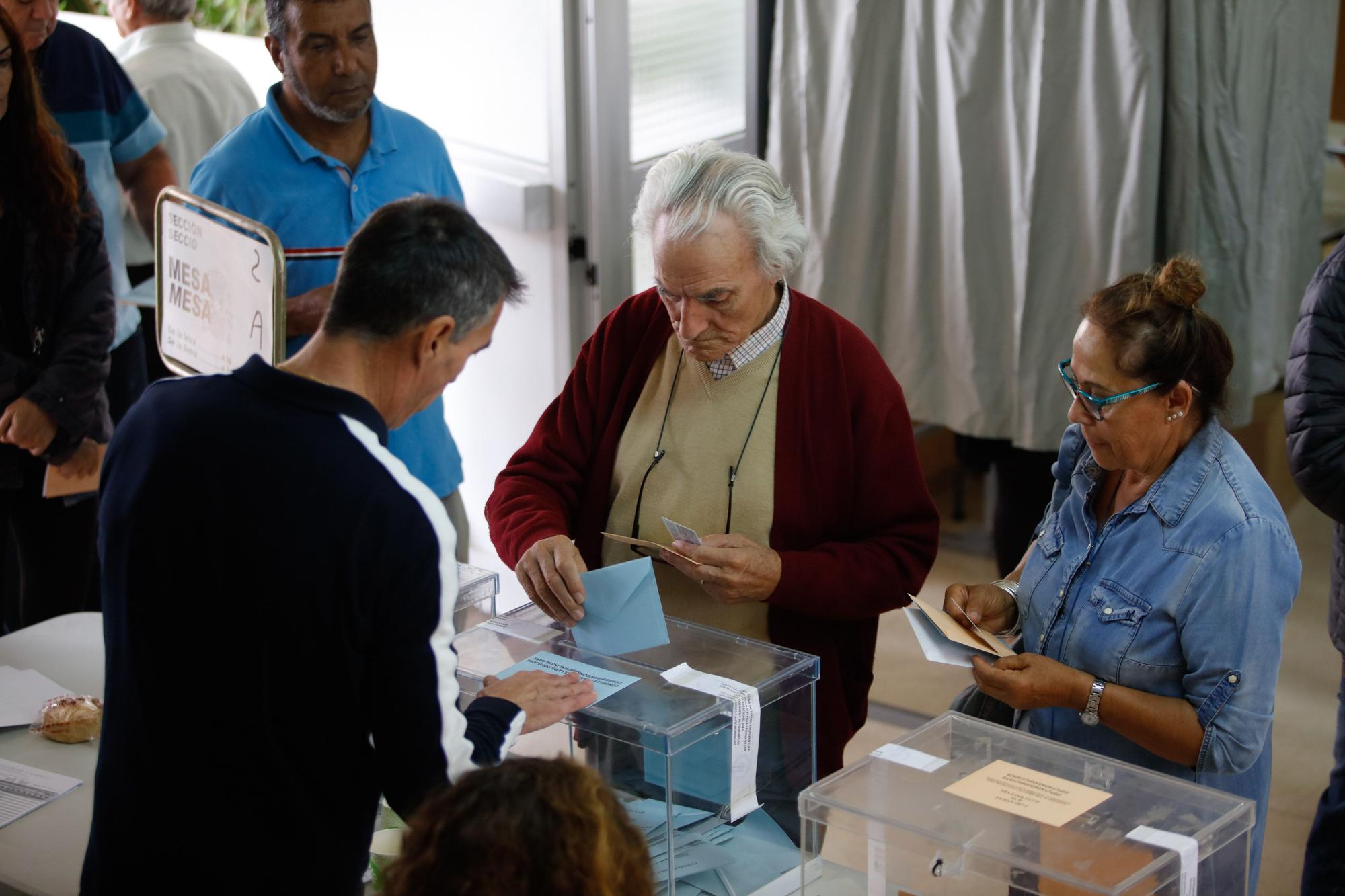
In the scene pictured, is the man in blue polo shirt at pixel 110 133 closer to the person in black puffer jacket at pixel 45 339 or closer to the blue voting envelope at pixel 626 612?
the person in black puffer jacket at pixel 45 339

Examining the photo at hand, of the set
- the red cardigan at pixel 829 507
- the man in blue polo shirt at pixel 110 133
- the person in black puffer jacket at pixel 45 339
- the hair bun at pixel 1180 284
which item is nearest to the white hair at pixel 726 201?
the red cardigan at pixel 829 507

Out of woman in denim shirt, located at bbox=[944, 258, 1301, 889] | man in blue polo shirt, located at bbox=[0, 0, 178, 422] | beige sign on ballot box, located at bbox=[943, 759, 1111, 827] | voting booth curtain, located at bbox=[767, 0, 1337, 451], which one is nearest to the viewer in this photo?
beige sign on ballot box, located at bbox=[943, 759, 1111, 827]

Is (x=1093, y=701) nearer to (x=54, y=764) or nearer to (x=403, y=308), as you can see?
(x=403, y=308)

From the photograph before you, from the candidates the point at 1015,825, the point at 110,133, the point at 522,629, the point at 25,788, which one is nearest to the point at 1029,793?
the point at 1015,825

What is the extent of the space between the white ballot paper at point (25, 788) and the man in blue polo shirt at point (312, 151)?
1.04 metres

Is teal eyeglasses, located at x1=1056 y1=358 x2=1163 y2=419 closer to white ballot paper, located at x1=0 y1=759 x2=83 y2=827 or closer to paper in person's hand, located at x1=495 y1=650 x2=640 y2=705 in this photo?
paper in person's hand, located at x1=495 y1=650 x2=640 y2=705

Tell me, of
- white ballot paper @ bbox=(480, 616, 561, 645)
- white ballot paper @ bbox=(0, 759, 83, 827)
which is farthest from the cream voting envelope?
white ballot paper @ bbox=(0, 759, 83, 827)

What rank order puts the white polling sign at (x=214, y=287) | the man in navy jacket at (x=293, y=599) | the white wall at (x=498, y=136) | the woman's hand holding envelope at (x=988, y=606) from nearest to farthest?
1. the man in navy jacket at (x=293, y=599)
2. the woman's hand holding envelope at (x=988, y=606)
3. the white polling sign at (x=214, y=287)
4. the white wall at (x=498, y=136)

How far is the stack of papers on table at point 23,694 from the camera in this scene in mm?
2205

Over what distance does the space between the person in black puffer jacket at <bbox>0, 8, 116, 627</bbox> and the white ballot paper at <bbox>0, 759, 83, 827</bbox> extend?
3.43 feet

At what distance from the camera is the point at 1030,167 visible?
11.2ft

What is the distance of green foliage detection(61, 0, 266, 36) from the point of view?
4676 mm

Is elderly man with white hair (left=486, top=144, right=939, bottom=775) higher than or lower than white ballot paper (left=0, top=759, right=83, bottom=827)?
higher

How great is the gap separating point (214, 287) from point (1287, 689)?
11.3 ft
